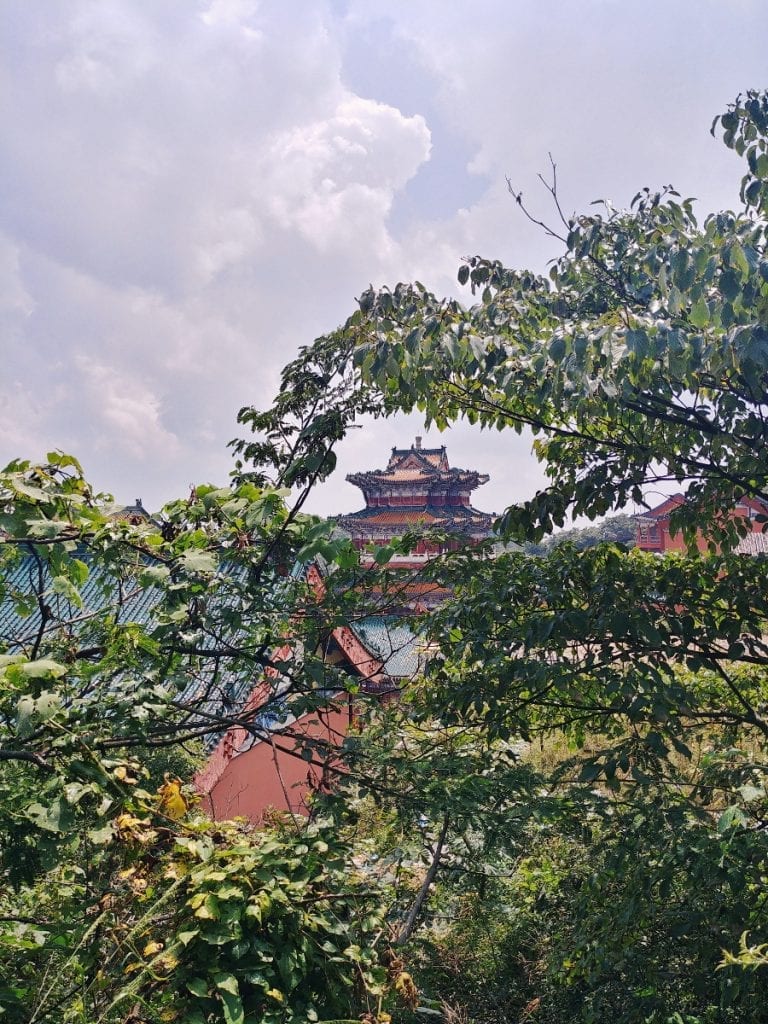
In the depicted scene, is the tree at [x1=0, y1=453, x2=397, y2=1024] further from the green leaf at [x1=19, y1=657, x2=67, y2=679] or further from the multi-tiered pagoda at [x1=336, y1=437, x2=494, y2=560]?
the multi-tiered pagoda at [x1=336, y1=437, x2=494, y2=560]

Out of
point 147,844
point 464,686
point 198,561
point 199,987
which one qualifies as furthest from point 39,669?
point 464,686

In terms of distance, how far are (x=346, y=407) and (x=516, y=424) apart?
1359mm

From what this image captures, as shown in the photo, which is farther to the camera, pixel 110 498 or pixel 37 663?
pixel 110 498

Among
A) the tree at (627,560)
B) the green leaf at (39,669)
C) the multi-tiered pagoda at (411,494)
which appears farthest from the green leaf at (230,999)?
the multi-tiered pagoda at (411,494)

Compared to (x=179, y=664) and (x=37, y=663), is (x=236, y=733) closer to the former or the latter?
(x=179, y=664)

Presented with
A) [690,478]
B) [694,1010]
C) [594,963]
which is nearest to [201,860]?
[594,963]

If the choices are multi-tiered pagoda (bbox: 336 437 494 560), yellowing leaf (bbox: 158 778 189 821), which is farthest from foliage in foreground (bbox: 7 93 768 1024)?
multi-tiered pagoda (bbox: 336 437 494 560)

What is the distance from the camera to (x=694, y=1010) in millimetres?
2857

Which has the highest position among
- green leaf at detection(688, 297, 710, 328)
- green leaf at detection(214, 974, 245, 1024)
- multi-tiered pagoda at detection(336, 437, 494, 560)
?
multi-tiered pagoda at detection(336, 437, 494, 560)

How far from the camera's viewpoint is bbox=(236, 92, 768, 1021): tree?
2.21 m

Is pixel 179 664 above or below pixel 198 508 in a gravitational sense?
below

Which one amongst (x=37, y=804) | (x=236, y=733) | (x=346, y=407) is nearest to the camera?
(x=37, y=804)

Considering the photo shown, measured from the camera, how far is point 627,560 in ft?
11.0

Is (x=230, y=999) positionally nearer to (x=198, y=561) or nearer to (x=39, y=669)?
(x=39, y=669)
